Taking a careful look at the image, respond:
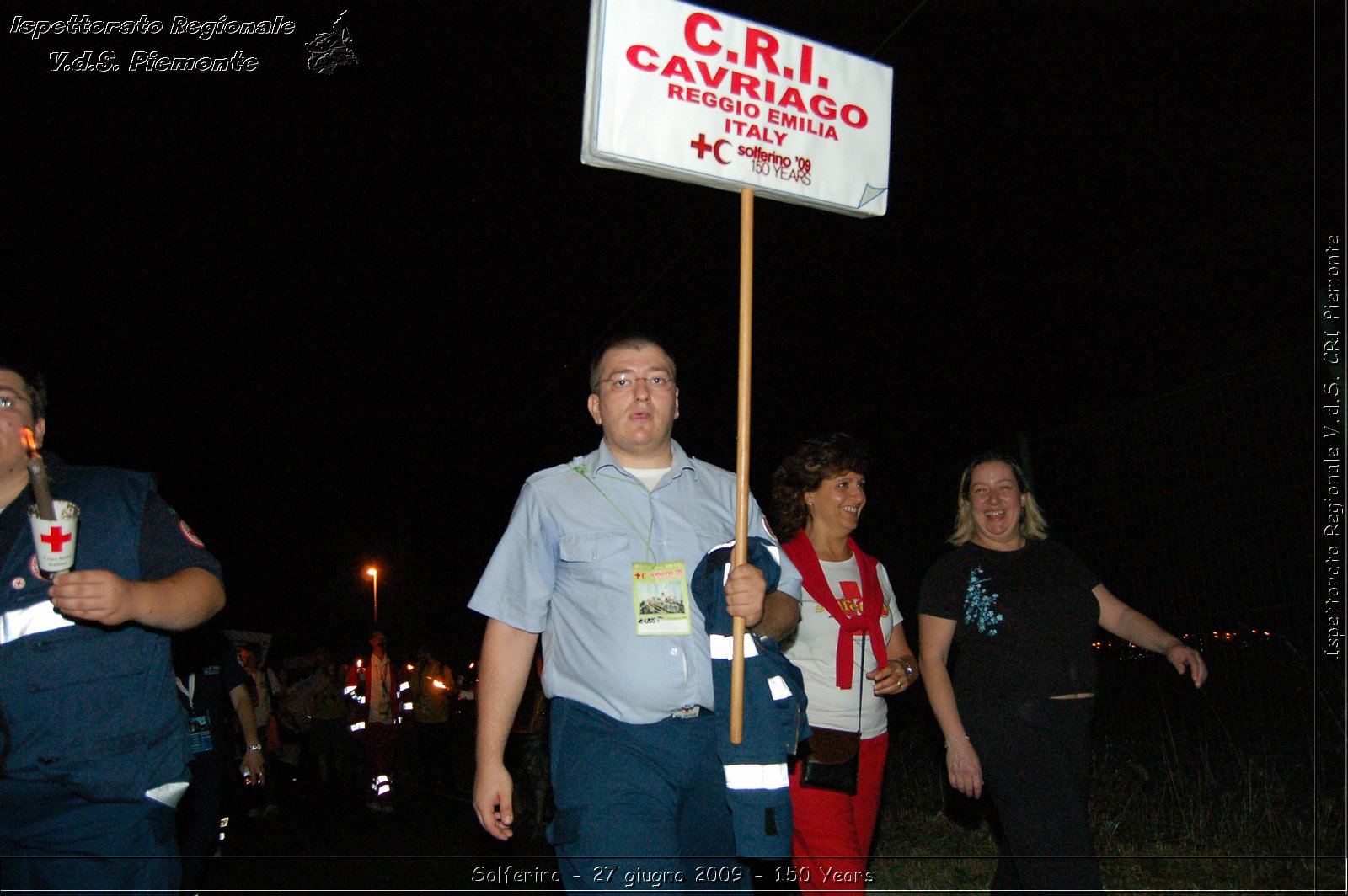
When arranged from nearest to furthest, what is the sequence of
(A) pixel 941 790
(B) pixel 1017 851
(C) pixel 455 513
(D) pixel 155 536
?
(D) pixel 155 536 < (B) pixel 1017 851 < (A) pixel 941 790 < (C) pixel 455 513

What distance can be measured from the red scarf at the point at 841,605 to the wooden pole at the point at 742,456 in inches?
50.1

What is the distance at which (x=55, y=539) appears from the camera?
295cm

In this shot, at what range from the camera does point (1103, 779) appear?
762cm

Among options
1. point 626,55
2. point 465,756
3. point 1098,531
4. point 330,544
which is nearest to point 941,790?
point 1098,531

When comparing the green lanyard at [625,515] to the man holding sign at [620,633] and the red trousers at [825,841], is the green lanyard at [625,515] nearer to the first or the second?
the man holding sign at [620,633]

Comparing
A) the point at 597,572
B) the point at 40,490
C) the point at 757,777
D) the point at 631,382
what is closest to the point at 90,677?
the point at 40,490

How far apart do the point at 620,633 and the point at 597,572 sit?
0.23 meters

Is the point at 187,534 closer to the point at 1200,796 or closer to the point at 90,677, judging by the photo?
the point at 90,677

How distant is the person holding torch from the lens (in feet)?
9.68

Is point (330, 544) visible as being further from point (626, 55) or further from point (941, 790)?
point (626, 55)

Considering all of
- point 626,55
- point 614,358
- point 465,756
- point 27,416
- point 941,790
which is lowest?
point 465,756

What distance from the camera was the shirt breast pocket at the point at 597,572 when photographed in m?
3.36

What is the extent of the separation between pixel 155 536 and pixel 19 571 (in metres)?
0.39

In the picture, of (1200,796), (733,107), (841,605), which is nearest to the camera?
(733,107)
